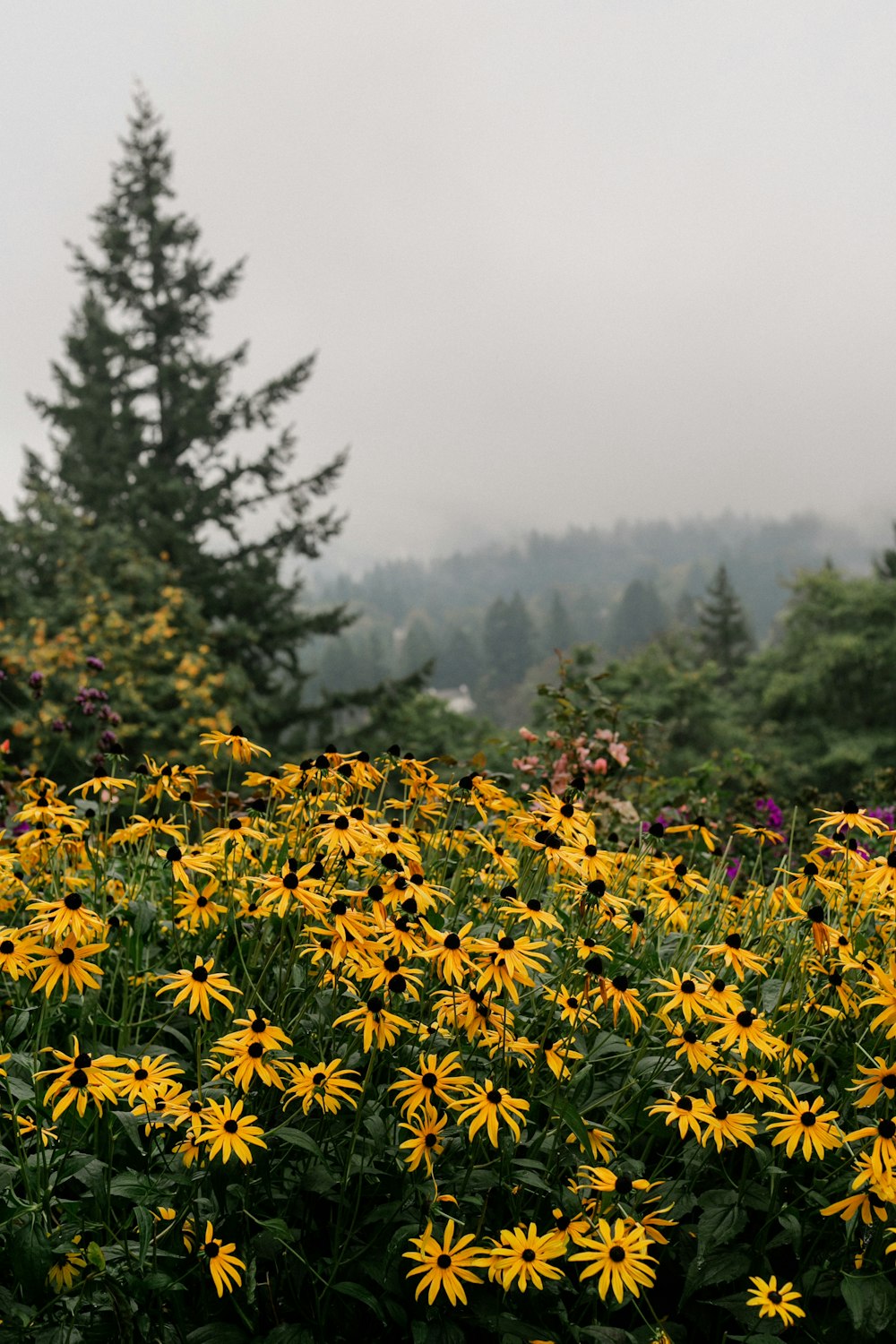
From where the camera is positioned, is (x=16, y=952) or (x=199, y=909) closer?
(x=16, y=952)

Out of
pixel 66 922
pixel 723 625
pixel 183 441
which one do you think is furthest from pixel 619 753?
pixel 723 625

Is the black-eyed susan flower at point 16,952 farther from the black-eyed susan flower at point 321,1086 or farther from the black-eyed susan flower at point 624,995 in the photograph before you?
the black-eyed susan flower at point 624,995

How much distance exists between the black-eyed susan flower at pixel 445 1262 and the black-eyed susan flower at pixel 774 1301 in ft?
1.55

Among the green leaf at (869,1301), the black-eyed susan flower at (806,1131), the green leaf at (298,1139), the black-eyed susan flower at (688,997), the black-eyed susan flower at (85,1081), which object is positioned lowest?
the green leaf at (869,1301)

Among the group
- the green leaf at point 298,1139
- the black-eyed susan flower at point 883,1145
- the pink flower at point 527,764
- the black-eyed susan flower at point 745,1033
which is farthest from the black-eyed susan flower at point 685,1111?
the pink flower at point 527,764

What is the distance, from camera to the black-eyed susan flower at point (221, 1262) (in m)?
1.53

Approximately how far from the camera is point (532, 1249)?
61.8 inches

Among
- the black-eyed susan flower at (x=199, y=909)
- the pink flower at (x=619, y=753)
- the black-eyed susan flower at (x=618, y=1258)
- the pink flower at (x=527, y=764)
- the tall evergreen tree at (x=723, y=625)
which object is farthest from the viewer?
the tall evergreen tree at (x=723, y=625)

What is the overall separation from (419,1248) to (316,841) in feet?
3.28

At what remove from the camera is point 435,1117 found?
1.65 metres

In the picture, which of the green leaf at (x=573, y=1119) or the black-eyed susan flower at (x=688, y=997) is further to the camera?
the black-eyed susan flower at (x=688, y=997)

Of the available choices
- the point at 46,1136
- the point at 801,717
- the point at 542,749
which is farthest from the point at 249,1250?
the point at 801,717

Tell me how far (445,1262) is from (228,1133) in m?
0.42

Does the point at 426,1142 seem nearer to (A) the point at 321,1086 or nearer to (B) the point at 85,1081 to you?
(A) the point at 321,1086
